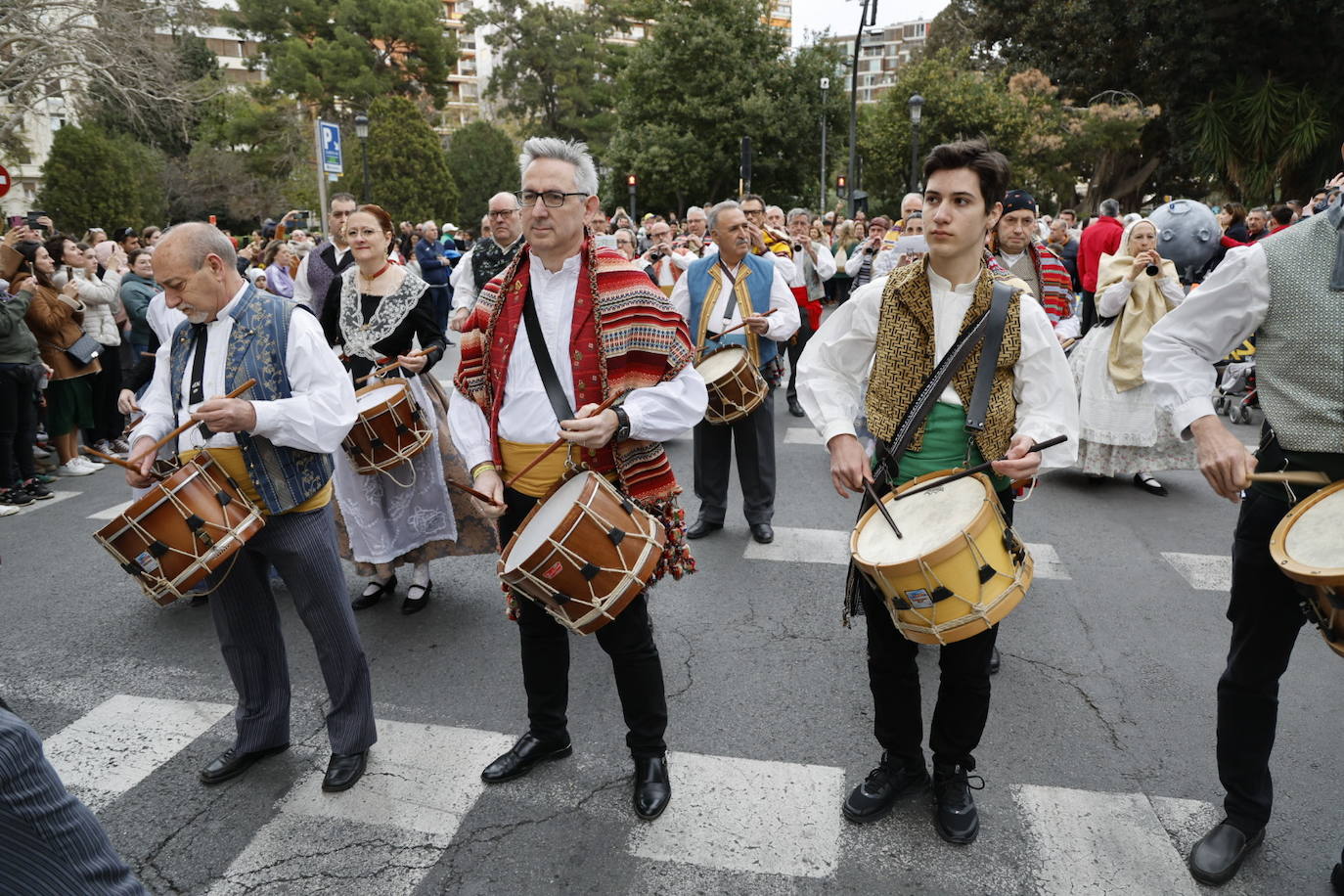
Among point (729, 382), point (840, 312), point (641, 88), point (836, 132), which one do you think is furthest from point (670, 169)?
point (840, 312)

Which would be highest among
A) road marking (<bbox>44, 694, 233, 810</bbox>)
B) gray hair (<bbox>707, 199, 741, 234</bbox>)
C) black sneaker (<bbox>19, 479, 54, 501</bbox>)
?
gray hair (<bbox>707, 199, 741, 234</bbox>)

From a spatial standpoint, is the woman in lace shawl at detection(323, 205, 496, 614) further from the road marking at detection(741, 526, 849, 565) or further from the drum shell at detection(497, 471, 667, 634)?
the drum shell at detection(497, 471, 667, 634)

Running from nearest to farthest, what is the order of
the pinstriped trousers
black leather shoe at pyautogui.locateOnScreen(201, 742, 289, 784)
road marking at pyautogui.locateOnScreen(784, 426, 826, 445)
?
the pinstriped trousers, black leather shoe at pyautogui.locateOnScreen(201, 742, 289, 784), road marking at pyautogui.locateOnScreen(784, 426, 826, 445)

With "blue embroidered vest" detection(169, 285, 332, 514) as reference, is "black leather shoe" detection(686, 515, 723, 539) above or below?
below

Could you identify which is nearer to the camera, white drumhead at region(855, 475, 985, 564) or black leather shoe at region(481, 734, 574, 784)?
white drumhead at region(855, 475, 985, 564)

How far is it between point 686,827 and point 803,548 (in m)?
2.89

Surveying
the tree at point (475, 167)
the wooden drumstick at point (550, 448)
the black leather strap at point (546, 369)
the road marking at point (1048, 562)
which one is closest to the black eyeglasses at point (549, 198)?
the black leather strap at point (546, 369)

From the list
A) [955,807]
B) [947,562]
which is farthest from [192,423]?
[955,807]

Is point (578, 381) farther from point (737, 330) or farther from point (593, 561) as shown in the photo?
point (737, 330)

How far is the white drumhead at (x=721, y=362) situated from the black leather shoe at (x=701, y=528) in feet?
3.28

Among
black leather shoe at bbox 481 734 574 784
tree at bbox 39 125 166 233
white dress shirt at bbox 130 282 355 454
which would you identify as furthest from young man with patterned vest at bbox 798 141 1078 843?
tree at bbox 39 125 166 233

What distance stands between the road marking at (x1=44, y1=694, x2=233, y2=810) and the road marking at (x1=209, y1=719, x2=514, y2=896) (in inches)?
25.0

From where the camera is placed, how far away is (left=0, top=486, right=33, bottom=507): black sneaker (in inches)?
278

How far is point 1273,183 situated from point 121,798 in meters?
23.2
